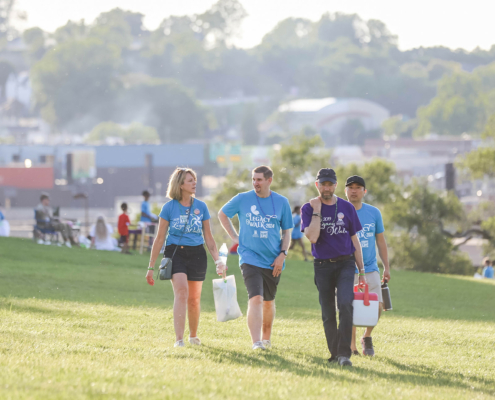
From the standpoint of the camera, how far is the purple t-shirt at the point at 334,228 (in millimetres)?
6234

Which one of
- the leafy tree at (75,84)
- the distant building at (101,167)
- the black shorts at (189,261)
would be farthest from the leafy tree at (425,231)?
the leafy tree at (75,84)

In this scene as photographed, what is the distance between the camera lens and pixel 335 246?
6238 mm

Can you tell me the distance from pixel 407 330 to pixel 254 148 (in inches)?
5011

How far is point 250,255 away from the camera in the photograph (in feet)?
22.1

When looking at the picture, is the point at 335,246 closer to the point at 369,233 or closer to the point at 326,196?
the point at 326,196

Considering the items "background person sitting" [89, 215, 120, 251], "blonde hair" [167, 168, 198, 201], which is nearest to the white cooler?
"blonde hair" [167, 168, 198, 201]

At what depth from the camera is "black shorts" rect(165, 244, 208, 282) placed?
668 cm

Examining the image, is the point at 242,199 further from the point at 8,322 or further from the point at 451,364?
the point at 8,322

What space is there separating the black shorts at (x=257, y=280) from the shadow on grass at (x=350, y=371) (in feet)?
1.69

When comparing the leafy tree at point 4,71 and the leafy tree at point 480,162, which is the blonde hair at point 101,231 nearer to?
the leafy tree at point 480,162

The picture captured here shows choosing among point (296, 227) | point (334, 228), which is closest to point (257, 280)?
point (334, 228)

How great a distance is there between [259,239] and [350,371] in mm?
1371

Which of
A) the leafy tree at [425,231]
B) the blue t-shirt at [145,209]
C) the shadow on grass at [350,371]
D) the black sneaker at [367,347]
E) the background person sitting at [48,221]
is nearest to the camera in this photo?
the shadow on grass at [350,371]

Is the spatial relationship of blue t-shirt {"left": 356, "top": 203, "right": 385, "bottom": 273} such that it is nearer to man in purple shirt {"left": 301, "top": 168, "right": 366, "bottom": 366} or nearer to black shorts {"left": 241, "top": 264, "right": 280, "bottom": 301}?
man in purple shirt {"left": 301, "top": 168, "right": 366, "bottom": 366}
